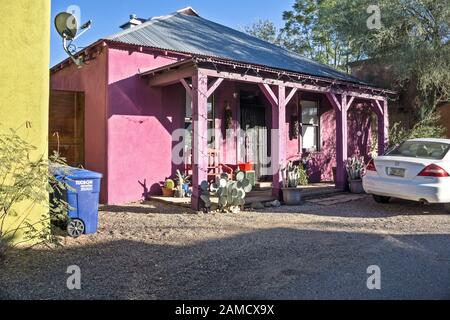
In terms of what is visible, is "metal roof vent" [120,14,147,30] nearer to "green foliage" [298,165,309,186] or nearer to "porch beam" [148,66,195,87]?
"porch beam" [148,66,195,87]

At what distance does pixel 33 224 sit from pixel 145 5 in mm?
9775

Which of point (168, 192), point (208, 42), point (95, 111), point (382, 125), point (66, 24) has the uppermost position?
point (208, 42)

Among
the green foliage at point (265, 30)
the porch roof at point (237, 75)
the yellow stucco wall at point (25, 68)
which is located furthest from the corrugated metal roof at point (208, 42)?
the green foliage at point (265, 30)

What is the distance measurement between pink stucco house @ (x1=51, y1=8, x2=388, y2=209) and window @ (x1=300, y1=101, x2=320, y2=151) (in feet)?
1.71

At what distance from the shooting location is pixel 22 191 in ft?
15.7

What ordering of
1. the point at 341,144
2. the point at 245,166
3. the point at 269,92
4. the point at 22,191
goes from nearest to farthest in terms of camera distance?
the point at 22,191
the point at 269,92
the point at 245,166
the point at 341,144

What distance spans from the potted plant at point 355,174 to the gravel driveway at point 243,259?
3320mm

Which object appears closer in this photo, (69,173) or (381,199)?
(69,173)

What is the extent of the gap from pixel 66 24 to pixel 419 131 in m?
11.1

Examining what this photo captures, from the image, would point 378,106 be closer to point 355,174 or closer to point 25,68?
point 355,174

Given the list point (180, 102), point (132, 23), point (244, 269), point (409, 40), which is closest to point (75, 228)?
point (244, 269)
